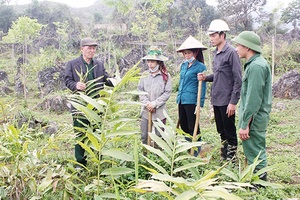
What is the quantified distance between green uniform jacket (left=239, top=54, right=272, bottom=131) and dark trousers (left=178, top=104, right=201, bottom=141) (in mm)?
684

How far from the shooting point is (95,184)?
1.36 metres

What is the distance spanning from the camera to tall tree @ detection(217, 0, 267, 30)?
1812 centimetres

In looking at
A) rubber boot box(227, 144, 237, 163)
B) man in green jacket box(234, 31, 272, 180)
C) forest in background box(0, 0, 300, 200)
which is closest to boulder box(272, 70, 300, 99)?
forest in background box(0, 0, 300, 200)

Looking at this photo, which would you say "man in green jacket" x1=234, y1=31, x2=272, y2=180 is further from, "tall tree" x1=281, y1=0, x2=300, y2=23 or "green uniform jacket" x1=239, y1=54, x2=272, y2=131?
"tall tree" x1=281, y1=0, x2=300, y2=23

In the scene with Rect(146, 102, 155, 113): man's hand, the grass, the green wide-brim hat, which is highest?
the green wide-brim hat

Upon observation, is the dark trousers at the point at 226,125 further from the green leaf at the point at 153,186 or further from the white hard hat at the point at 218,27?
the green leaf at the point at 153,186

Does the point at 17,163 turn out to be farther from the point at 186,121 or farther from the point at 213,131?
the point at 213,131

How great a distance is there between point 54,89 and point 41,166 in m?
11.7

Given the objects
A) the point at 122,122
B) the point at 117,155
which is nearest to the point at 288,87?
the point at 122,122

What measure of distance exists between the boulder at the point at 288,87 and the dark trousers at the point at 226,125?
18.8ft

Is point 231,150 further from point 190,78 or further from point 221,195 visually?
point 221,195

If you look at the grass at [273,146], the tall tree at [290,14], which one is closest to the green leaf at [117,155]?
the grass at [273,146]

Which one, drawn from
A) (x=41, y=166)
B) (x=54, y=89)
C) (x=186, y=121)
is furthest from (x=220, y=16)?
(x=41, y=166)

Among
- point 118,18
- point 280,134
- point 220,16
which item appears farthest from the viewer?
point 118,18
